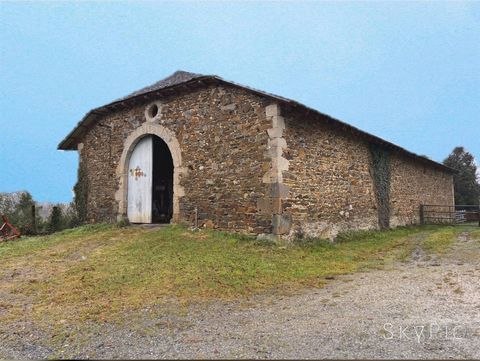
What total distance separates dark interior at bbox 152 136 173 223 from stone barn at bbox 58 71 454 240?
6 centimetres

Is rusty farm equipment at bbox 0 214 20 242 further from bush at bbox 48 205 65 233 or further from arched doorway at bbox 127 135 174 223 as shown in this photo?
arched doorway at bbox 127 135 174 223

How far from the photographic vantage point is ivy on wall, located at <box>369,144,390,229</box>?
12680 mm

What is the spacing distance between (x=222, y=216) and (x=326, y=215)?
2.93 m

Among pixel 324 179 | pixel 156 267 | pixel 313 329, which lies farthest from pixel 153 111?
pixel 313 329

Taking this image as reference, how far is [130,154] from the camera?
12438 mm

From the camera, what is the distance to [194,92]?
10.6 m

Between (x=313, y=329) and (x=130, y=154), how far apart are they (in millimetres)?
9826

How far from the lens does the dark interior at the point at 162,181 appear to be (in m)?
14.3

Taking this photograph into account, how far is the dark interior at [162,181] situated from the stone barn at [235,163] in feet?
0.19

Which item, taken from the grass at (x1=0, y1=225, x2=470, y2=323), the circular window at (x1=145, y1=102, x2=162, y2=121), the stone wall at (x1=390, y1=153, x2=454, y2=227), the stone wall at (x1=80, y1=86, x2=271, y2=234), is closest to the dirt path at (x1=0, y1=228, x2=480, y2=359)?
the grass at (x1=0, y1=225, x2=470, y2=323)

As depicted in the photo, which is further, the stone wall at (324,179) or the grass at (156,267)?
the stone wall at (324,179)

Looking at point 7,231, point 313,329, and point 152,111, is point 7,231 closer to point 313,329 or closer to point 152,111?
point 152,111

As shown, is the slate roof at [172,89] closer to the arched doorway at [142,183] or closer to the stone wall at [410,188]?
the stone wall at [410,188]

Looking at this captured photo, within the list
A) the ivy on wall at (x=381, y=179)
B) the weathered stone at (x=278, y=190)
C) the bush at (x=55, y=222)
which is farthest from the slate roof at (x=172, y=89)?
the bush at (x=55, y=222)
